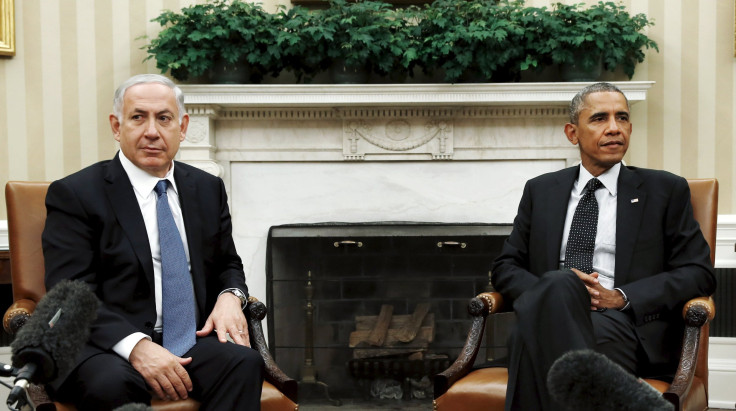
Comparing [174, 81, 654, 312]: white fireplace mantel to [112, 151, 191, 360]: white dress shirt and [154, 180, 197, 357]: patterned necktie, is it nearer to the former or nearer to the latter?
[112, 151, 191, 360]: white dress shirt

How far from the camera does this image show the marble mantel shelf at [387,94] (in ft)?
11.4

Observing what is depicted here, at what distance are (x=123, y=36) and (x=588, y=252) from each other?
2582 millimetres

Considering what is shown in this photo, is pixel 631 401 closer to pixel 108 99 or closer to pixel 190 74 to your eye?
pixel 190 74

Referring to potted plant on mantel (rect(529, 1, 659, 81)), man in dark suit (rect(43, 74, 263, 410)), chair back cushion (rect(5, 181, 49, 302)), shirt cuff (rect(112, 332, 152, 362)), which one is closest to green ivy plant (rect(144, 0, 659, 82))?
potted plant on mantel (rect(529, 1, 659, 81))

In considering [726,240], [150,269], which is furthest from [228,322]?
[726,240]

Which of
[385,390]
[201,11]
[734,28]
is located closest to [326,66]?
[201,11]

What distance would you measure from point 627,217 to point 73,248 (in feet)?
5.32

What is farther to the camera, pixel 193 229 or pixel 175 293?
pixel 193 229

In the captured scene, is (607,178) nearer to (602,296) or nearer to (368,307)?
(602,296)

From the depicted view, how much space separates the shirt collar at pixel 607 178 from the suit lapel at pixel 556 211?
30 mm

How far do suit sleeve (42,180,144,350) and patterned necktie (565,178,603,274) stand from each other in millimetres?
1325

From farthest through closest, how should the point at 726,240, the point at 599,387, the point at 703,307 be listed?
1. the point at 726,240
2. the point at 703,307
3. the point at 599,387

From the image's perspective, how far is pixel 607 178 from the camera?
7.93ft

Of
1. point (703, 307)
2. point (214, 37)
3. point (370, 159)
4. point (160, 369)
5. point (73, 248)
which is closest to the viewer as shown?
point (160, 369)
